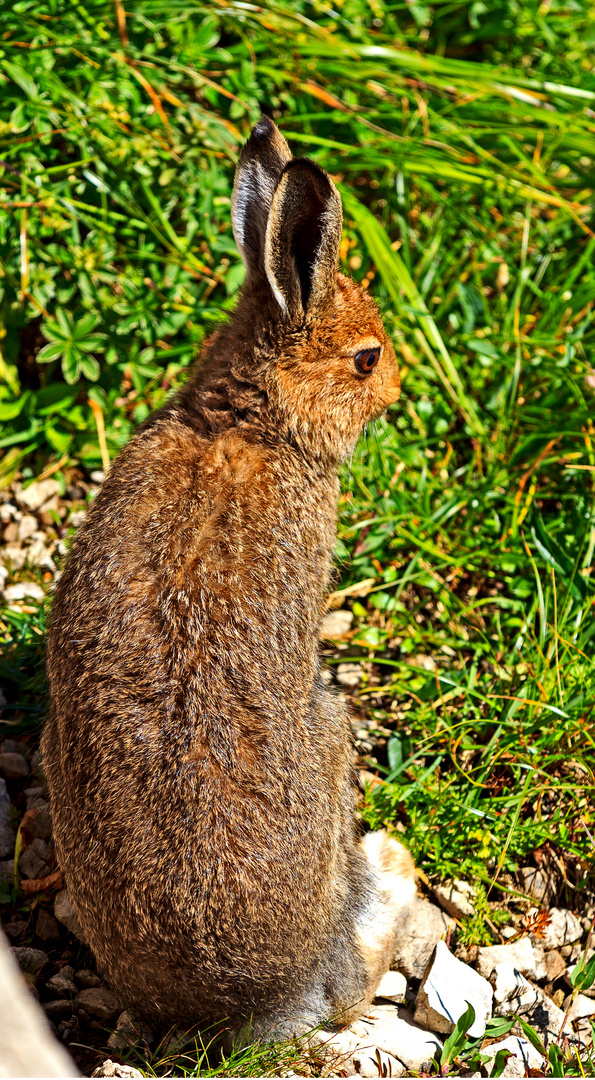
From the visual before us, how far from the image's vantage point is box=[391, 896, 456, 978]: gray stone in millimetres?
3699

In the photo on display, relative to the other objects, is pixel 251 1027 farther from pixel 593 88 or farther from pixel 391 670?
pixel 593 88

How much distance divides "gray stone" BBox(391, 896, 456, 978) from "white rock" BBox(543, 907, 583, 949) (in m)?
0.38

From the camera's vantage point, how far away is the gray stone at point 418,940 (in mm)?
3699

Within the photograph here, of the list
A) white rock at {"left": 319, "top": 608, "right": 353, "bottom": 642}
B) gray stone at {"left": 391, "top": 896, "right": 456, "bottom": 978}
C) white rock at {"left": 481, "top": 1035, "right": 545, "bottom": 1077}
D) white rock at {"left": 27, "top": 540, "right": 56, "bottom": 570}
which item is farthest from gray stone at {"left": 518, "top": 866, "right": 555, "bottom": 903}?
white rock at {"left": 27, "top": 540, "right": 56, "bottom": 570}

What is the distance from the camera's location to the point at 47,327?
449 cm

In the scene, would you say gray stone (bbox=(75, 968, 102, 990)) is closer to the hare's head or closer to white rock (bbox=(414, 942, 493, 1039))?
white rock (bbox=(414, 942, 493, 1039))

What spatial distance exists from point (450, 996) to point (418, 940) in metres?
0.28

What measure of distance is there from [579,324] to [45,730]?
3550 mm

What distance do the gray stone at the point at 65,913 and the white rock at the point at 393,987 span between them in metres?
1.16

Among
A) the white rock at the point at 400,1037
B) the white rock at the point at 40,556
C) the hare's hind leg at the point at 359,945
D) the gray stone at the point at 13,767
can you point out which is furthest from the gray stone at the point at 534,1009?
the white rock at the point at 40,556

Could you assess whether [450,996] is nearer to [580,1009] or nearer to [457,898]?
[457,898]

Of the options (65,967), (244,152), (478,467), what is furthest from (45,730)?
(478,467)

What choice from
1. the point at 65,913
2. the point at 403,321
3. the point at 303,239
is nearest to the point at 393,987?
the point at 65,913

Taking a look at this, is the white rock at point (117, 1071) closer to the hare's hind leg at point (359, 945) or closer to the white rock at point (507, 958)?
the hare's hind leg at point (359, 945)
